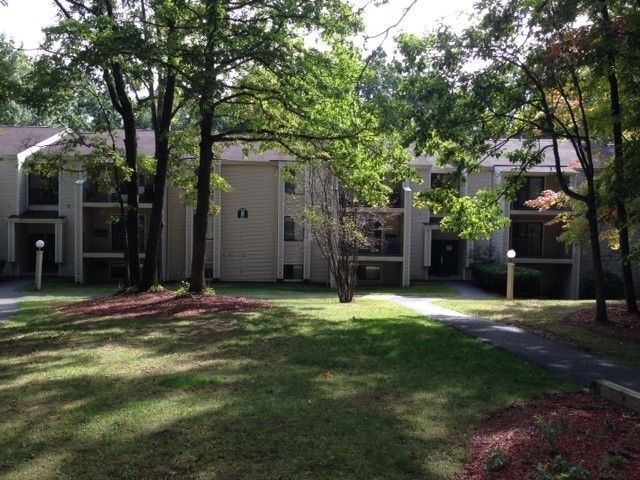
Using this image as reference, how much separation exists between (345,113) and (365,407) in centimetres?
1169

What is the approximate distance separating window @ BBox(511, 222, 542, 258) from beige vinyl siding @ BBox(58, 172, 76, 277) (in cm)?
2463

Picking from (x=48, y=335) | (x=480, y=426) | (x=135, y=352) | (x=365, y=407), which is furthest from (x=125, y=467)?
(x=48, y=335)

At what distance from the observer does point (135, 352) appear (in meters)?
10.5

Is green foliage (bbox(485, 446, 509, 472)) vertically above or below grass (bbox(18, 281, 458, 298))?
above

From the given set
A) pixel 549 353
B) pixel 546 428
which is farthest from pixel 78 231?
pixel 546 428

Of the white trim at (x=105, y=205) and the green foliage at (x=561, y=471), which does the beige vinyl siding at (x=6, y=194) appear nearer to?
the white trim at (x=105, y=205)

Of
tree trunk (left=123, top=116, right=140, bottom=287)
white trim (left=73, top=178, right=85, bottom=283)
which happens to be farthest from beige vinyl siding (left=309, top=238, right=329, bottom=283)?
tree trunk (left=123, top=116, right=140, bottom=287)

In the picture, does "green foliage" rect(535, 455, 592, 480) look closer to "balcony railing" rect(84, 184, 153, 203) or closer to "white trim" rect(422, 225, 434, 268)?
"white trim" rect(422, 225, 434, 268)

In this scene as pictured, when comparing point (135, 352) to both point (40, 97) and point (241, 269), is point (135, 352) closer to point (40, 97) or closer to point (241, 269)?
point (40, 97)

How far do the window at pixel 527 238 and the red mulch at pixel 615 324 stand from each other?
58.5 ft

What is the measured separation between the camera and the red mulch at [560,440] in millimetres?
5051

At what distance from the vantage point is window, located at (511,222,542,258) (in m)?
35.8

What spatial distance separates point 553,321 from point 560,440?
34.5 feet

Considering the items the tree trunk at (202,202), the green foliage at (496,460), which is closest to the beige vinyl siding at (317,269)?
the tree trunk at (202,202)
